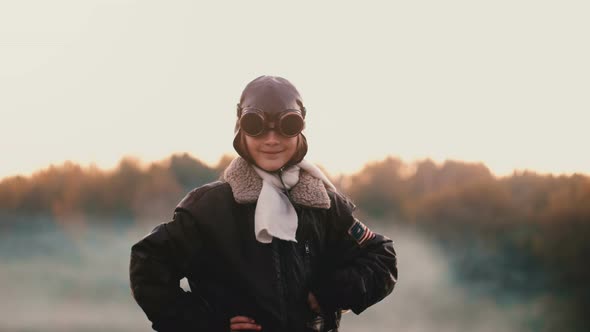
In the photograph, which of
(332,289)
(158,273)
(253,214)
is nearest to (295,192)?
(253,214)

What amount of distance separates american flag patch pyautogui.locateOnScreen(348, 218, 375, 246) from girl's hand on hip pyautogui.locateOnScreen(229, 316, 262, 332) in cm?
46

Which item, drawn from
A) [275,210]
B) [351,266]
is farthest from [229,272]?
[351,266]

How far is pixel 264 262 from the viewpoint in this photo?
260cm

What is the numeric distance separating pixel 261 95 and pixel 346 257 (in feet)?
2.04

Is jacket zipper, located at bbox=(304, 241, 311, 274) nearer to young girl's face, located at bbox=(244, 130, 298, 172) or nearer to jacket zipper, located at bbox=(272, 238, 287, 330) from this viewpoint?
jacket zipper, located at bbox=(272, 238, 287, 330)

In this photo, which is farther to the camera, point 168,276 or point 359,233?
point 359,233

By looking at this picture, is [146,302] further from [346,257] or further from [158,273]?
[346,257]

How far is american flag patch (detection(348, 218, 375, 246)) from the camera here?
2.79 meters

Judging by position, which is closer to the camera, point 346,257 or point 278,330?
point 278,330

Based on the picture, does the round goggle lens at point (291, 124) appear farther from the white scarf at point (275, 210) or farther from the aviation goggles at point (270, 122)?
the white scarf at point (275, 210)

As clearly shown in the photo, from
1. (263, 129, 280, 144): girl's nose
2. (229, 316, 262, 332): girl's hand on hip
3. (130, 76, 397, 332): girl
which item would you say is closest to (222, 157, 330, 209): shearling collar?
(130, 76, 397, 332): girl

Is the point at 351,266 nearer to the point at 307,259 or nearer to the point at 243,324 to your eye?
the point at 307,259

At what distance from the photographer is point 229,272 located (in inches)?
103

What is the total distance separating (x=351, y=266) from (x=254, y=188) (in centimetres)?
43
